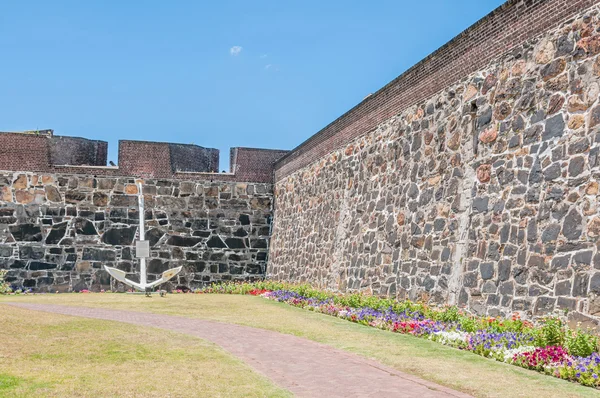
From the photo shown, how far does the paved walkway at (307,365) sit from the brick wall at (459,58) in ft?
18.4

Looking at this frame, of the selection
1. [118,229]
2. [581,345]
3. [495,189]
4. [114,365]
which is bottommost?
[114,365]

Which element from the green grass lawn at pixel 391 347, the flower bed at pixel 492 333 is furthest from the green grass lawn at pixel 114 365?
the flower bed at pixel 492 333

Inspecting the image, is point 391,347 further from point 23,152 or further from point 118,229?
point 23,152

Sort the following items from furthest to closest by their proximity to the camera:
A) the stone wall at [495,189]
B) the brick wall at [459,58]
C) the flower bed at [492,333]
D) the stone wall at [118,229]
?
the stone wall at [118,229] < the brick wall at [459,58] < the stone wall at [495,189] < the flower bed at [492,333]

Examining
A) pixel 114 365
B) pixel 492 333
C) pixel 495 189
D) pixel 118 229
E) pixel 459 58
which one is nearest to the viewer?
pixel 114 365

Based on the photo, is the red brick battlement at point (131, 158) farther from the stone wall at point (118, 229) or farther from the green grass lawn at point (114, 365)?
the green grass lawn at point (114, 365)

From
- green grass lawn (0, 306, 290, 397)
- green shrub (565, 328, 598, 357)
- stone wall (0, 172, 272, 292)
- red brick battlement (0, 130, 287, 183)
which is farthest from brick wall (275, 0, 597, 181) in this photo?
green grass lawn (0, 306, 290, 397)

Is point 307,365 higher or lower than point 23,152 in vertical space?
lower

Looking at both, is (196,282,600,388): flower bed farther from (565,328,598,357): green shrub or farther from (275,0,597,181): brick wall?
(275,0,597,181): brick wall

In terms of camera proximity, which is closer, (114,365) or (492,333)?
(114,365)

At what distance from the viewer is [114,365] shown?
7.15 meters

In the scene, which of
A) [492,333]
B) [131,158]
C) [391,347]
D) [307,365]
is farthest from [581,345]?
[131,158]

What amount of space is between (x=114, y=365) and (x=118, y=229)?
50.3ft

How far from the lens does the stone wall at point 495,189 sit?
8.96m
